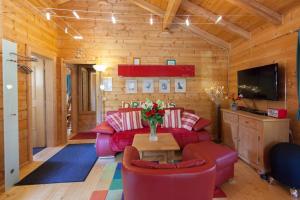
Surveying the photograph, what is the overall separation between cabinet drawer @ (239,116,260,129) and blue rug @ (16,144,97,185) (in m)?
2.91

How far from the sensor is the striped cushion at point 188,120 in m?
4.33

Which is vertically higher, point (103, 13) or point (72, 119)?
point (103, 13)

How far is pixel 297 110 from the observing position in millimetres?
3072

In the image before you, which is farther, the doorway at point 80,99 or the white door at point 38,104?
the doorway at point 80,99

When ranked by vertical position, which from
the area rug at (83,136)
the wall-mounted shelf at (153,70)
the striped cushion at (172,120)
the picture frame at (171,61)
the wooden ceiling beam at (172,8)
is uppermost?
the wooden ceiling beam at (172,8)

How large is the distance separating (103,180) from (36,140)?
9.03ft

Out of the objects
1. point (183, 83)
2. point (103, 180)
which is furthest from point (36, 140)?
point (183, 83)

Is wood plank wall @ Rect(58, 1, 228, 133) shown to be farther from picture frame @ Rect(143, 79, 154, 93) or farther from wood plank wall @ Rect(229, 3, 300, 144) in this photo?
wood plank wall @ Rect(229, 3, 300, 144)

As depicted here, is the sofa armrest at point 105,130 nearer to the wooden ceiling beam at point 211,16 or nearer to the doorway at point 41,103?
the doorway at point 41,103

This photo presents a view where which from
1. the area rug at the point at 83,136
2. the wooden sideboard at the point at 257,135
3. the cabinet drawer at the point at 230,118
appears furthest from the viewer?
the area rug at the point at 83,136

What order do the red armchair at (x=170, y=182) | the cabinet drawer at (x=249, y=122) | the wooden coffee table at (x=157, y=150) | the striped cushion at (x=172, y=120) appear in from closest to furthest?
1. the red armchair at (x=170, y=182)
2. the wooden coffee table at (x=157, y=150)
3. the cabinet drawer at (x=249, y=122)
4. the striped cushion at (x=172, y=120)

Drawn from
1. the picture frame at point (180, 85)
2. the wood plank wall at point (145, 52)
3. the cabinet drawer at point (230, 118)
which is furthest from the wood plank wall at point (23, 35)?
the cabinet drawer at point (230, 118)

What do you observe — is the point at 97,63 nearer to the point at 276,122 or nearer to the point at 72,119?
the point at 72,119

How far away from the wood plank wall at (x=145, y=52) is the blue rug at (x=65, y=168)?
1.50m
